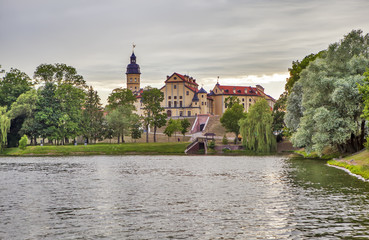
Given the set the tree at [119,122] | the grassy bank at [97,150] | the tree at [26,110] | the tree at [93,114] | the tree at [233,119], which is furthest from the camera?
the tree at [233,119]

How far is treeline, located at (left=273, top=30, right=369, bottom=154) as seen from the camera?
47500 mm

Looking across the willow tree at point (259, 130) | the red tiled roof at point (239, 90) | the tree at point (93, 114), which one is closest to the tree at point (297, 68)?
the willow tree at point (259, 130)

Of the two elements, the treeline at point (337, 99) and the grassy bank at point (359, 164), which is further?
the treeline at point (337, 99)

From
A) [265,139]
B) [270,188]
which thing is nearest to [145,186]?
[270,188]

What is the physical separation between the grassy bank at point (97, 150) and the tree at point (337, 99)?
1502 inches

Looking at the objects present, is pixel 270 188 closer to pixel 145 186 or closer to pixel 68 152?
pixel 145 186

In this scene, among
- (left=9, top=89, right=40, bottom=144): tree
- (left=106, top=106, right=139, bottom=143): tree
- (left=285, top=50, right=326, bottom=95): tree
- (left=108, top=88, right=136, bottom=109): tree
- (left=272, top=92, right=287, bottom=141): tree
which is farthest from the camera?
(left=108, top=88, right=136, bottom=109): tree

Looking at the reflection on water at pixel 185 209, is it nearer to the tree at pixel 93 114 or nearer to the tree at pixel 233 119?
the tree at pixel 93 114

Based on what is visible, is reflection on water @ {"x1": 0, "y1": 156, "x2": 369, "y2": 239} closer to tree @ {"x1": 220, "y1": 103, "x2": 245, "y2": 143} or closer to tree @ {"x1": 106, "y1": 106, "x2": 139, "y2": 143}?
tree @ {"x1": 106, "y1": 106, "x2": 139, "y2": 143}

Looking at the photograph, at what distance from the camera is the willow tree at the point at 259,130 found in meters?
79.9

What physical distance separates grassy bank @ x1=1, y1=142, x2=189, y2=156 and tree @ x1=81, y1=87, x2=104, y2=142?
37.6ft

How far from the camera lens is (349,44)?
53.5 metres

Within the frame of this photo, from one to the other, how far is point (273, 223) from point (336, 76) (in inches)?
1481

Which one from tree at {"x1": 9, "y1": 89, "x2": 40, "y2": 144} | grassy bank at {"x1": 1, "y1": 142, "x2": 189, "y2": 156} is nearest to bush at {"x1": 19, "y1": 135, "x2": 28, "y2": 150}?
grassy bank at {"x1": 1, "y1": 142, "x2": 189, "y2": 156}
